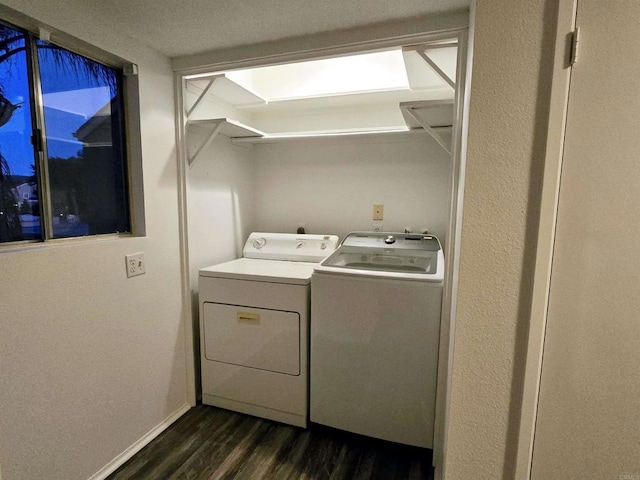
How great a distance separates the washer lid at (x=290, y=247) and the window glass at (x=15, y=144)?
4.27 ft

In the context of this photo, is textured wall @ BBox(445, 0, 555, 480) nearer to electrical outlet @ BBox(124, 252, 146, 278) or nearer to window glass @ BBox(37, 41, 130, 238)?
electrical outlet @ BBox(124, 252, 146, 278)

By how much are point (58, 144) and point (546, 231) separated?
185 cm

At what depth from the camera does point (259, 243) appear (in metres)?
2.35

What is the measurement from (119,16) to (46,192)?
2.76ft

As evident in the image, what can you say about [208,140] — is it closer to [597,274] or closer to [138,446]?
[138,446]

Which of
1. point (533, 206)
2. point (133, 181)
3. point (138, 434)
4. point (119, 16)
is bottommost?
point (138, 434)

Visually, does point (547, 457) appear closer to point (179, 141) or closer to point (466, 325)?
point (466, 325)

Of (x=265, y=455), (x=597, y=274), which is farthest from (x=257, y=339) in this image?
(x=597, y=274)

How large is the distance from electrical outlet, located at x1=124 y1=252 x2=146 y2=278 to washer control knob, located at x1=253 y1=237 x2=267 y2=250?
0.86m

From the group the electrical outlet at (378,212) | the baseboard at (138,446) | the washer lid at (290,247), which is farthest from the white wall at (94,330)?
the electrical outlet at (378,212)

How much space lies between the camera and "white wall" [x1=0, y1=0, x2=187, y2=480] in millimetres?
1140

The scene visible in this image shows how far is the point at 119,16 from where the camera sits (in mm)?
1370

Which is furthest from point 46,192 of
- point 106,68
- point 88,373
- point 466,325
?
point 466,325

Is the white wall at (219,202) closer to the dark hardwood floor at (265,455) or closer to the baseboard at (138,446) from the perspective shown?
the baseboard at (138,446)
